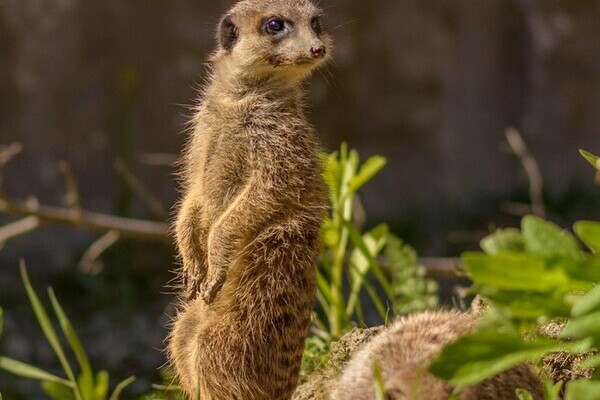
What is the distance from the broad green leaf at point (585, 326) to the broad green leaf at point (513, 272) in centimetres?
6

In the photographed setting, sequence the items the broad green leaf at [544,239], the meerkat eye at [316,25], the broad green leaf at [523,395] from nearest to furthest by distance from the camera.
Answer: the broad green leaf at [544,239] < the broad green leaf at [523,395] < the meerkat eye at [316,25]

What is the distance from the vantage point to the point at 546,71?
239 inches

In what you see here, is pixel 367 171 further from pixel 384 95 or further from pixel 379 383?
pixel 384 95

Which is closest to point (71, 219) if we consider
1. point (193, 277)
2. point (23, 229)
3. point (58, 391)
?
point (23, 229)

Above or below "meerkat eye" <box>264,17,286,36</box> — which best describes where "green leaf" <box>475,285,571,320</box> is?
below

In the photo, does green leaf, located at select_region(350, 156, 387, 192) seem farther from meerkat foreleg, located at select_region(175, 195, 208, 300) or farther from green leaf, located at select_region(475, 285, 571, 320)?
green leaf, located at select_region(475, 285, 571, 320)

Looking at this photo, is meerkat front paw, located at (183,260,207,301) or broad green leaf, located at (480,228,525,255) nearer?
broad green leaf, located at (480,228,525,255)

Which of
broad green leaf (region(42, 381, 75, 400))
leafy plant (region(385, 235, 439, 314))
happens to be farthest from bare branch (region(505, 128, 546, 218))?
Answer: broad green leaf (region(42, 381, 75, 400))

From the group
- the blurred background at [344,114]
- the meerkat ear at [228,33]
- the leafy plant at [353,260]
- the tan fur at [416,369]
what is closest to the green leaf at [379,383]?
the tan fur at [416,369]

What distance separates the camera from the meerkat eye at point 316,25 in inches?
95.3

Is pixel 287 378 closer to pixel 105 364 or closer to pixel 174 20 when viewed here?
pixel 105 364

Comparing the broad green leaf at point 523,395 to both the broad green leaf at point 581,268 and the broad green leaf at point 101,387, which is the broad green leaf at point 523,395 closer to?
the broad green leaf at point 581,268

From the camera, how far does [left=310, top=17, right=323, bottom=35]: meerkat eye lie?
2.42m

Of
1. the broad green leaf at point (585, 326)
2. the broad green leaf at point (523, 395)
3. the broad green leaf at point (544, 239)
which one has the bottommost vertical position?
the broad green leaf at point (523, 395)
